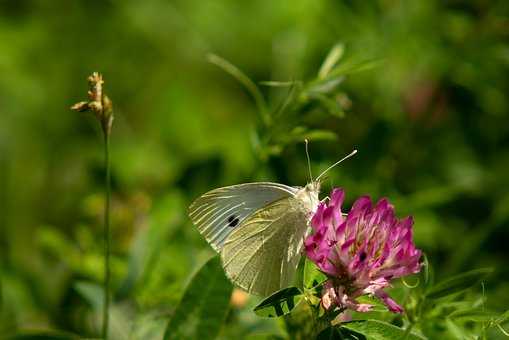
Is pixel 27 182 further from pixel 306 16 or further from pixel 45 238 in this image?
pixel 306 16

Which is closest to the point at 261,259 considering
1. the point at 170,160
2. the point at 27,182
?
the point at 170,160

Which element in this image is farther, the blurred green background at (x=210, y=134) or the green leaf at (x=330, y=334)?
the blurred green background at (x=210, y=134)

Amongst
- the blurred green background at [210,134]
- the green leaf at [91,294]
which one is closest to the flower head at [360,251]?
the blurred green background at [210,134]

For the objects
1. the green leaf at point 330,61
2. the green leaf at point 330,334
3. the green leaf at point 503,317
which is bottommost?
the green leaf at point 503,317

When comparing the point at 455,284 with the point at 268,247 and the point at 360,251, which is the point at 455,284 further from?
the point at 268,247

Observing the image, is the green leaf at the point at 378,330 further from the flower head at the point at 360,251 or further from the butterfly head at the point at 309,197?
the butterfly head at the point at 309,197
